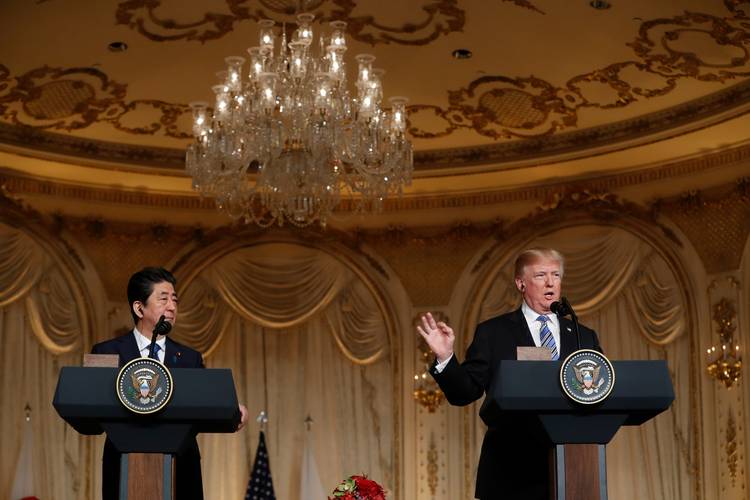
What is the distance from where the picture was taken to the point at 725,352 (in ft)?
33.5

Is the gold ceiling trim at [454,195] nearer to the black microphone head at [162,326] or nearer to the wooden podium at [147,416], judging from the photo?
the black microphone head at [162,326]

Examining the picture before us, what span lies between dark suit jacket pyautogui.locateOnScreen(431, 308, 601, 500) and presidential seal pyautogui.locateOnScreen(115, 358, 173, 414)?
1075 mm

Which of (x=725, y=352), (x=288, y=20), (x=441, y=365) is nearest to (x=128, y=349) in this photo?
(x=441, y=365)

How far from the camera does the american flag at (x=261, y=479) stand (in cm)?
1134

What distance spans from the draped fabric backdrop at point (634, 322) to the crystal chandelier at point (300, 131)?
324 cm

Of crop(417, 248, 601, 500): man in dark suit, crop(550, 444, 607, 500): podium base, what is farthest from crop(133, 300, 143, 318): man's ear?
crop(550, 444, 607, 500): podium base

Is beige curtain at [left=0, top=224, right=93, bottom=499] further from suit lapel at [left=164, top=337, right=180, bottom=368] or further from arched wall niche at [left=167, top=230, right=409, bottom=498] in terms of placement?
suit lapel at [left=164, top=337, right=180, bottom=368]

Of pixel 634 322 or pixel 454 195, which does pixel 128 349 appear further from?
pixel 454 195

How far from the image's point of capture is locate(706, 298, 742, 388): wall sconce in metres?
10.1

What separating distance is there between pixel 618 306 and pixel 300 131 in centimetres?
432

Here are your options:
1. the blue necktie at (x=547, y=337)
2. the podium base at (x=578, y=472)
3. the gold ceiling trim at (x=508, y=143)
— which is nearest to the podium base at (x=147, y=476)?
the podium base at (x=578, y=472)

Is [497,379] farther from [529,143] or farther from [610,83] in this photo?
[529,143]

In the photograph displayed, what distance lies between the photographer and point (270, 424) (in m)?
11.8

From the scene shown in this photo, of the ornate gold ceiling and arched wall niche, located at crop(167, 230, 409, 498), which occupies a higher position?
the ornate gold ceiling
